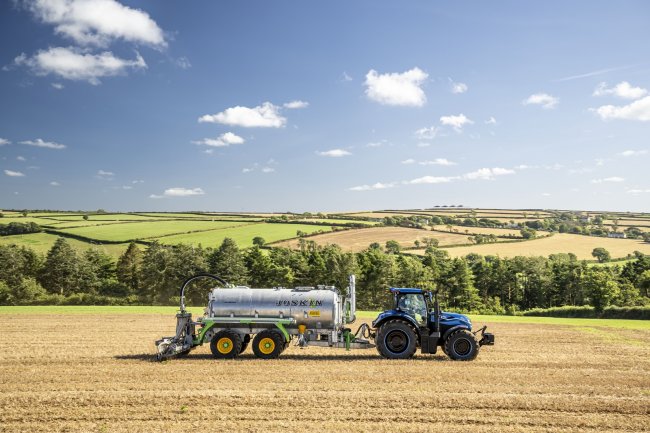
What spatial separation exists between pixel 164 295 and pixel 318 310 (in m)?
49.9

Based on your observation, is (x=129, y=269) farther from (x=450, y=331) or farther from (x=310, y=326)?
(x=450, y=331)

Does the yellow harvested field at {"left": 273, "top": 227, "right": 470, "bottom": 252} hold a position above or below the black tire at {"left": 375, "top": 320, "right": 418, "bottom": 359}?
above

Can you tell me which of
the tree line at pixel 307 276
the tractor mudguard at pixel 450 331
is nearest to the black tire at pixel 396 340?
the tractor mudguard at pixel 450 331

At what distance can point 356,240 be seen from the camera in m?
87.7

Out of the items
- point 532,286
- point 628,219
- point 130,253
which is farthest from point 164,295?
point 628,219

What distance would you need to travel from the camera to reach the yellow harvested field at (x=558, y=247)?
85.4 m

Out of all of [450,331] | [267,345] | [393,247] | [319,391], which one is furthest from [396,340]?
[393,247]

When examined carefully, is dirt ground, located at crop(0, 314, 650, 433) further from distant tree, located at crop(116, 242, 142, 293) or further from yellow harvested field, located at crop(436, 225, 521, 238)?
yellow harvested field, located at crop(436, 225, 521, 238)

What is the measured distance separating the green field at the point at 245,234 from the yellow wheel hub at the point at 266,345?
62.1 metres

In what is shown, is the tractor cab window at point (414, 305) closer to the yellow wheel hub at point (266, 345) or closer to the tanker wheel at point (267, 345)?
the tanker wheel at point (267, 345)

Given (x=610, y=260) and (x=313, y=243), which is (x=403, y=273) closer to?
(x=313, y=243)

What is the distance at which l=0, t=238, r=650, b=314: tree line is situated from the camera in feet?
203

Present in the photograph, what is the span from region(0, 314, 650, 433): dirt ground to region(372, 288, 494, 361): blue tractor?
543 mm

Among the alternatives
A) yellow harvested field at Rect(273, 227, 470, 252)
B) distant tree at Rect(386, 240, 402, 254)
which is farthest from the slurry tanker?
distant tree at Rect(386, 240, 402, 254)
